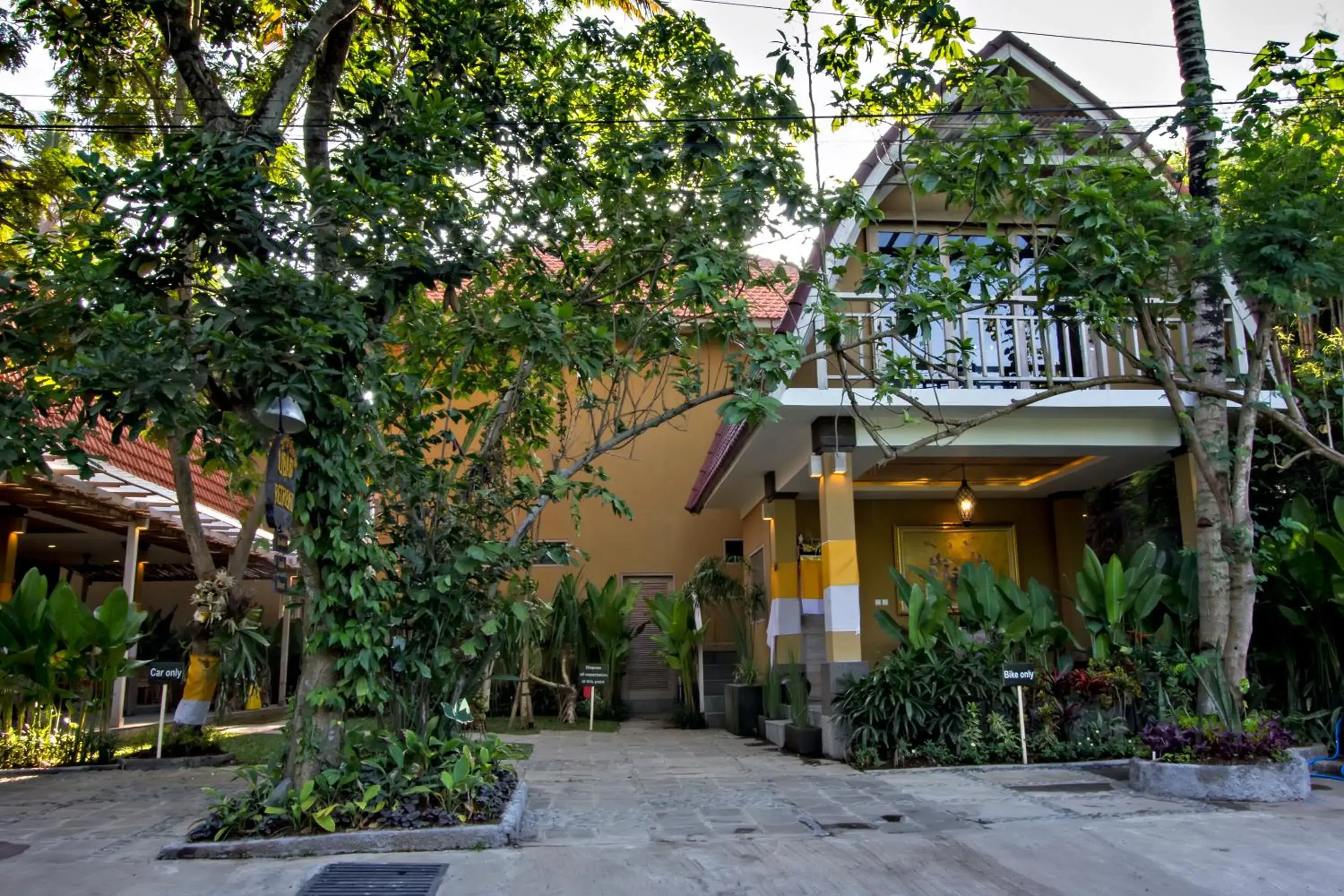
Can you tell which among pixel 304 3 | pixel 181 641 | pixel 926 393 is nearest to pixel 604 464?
pixel 181 641

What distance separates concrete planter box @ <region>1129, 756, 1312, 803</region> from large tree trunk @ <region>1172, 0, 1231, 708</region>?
3.54 feet

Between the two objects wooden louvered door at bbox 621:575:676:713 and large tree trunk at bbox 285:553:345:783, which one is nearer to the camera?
Result: large tree trunk at bbox 285:553:345:783

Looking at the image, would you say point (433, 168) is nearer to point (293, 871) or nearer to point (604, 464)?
point (293, 871)

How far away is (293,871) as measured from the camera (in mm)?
5418

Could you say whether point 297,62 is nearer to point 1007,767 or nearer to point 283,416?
point 283,416

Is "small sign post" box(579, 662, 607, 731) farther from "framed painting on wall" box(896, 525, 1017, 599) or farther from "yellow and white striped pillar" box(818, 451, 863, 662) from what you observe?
"framed painting on wall" box(896, 525, 1017, 599)

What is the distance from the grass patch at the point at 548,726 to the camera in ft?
42.7

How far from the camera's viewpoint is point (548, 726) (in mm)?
13641

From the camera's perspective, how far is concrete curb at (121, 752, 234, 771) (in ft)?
32.0

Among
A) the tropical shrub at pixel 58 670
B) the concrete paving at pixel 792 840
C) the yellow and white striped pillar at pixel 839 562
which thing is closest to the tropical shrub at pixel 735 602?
the yellow and white striped pillar at pixel 839 562

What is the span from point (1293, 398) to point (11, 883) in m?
9.73

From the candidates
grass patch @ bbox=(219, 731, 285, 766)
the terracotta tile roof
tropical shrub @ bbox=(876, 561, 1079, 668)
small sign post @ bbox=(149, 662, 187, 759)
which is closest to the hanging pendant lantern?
the terracotta tile roof

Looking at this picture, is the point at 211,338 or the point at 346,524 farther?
the point at 346,524

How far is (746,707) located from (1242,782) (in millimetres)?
6454
